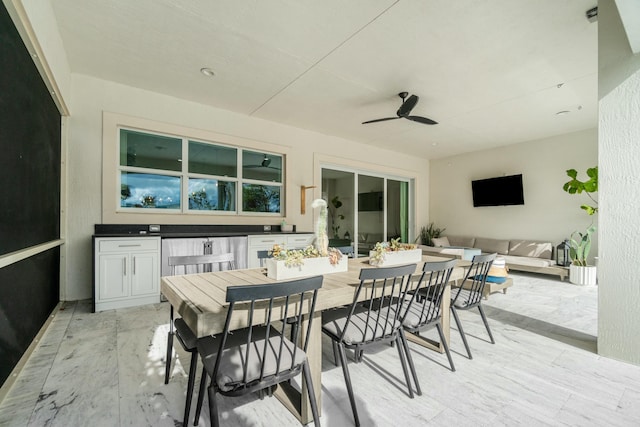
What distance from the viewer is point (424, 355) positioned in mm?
2367

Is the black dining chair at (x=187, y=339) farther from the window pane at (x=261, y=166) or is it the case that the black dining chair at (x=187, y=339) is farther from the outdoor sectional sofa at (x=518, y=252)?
the outdoor sectional sofa at (x=518, y=252)

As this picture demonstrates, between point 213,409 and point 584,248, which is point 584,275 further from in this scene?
point 213,409

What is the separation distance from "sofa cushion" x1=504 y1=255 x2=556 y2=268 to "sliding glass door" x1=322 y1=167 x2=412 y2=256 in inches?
102

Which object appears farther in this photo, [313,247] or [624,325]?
[624,325]

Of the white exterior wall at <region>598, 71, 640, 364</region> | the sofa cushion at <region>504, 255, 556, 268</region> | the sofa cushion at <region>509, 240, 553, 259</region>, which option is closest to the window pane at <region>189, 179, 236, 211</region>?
the white exterior wall at <region>598, 71, 640, 364</region>

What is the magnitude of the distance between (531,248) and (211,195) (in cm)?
649

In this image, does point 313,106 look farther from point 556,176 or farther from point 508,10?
point 556,176

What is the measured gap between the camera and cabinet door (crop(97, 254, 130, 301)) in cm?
330

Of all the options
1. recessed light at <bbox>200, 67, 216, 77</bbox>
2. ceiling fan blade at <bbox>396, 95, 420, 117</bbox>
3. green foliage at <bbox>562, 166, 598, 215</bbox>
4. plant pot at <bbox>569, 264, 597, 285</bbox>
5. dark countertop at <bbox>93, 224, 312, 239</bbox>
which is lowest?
plant pot at <bbox>569, 264, 597, 285</bbox>

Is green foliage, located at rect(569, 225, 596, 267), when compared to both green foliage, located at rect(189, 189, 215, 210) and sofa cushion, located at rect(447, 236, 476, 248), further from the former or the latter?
green foliage, located at rect(189, 189, 215, 210)

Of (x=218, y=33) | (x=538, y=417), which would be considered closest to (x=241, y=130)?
(x=218, y=33)

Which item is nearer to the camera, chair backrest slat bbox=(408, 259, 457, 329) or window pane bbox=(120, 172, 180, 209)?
chair backrest slat bbox=(408, 259, 457, 329)

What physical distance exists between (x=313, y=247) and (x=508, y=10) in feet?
8.57

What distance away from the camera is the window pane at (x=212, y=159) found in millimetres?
4527
